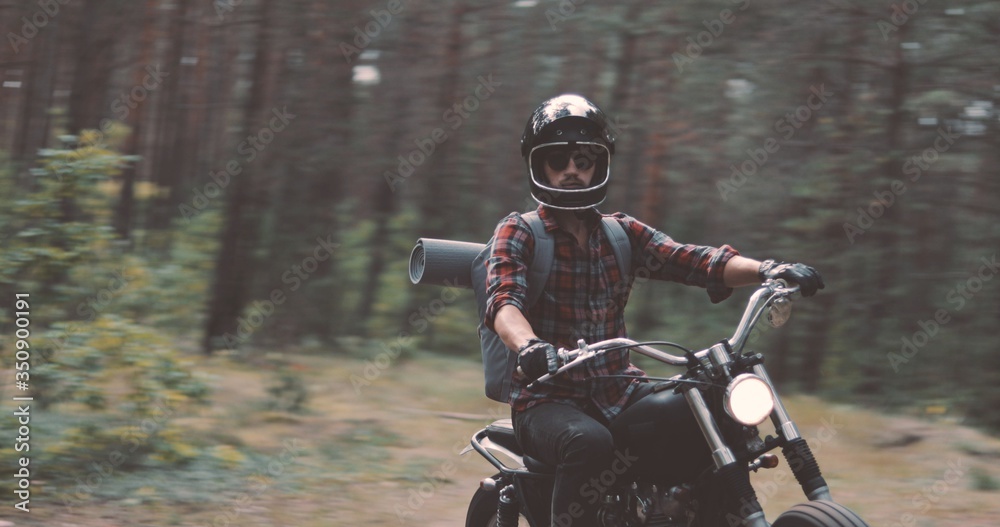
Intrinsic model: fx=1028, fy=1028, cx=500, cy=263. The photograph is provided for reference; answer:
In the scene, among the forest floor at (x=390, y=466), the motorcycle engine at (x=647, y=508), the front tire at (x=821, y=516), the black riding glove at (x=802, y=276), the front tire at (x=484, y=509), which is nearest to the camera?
the front tire at (x=821, y=516)

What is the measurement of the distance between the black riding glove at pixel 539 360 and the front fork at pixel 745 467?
488 mm

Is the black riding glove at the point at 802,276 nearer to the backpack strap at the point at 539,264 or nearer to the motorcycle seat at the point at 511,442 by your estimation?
the backpack strap at the point at 539,264

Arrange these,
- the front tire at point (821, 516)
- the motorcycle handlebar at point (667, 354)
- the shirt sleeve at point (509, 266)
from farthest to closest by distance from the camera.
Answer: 1. the shirt sleeve at point (509, 266)
2. the motorcycle handlebar at point (667, 354)
3. the front tire at point (821, 516)

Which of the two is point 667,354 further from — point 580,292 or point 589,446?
point 580,292

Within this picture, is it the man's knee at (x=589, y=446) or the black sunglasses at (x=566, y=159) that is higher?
the black sunglasses at (x=566, y=159)

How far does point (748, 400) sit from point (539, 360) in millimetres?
632

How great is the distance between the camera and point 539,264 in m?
3.85

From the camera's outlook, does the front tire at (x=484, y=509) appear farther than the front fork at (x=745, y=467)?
Yes

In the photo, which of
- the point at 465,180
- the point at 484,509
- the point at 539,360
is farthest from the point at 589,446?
the point at 465,180

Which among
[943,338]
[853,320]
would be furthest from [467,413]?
[943,338]

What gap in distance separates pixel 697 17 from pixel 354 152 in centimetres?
441

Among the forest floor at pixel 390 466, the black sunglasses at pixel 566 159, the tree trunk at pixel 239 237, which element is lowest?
the forest floor at pixel 390 466

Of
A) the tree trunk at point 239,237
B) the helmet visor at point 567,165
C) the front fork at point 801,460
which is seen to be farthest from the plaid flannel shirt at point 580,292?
the tree trunk at point 239,237

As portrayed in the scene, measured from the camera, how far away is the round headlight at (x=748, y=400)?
2967 millimetres
